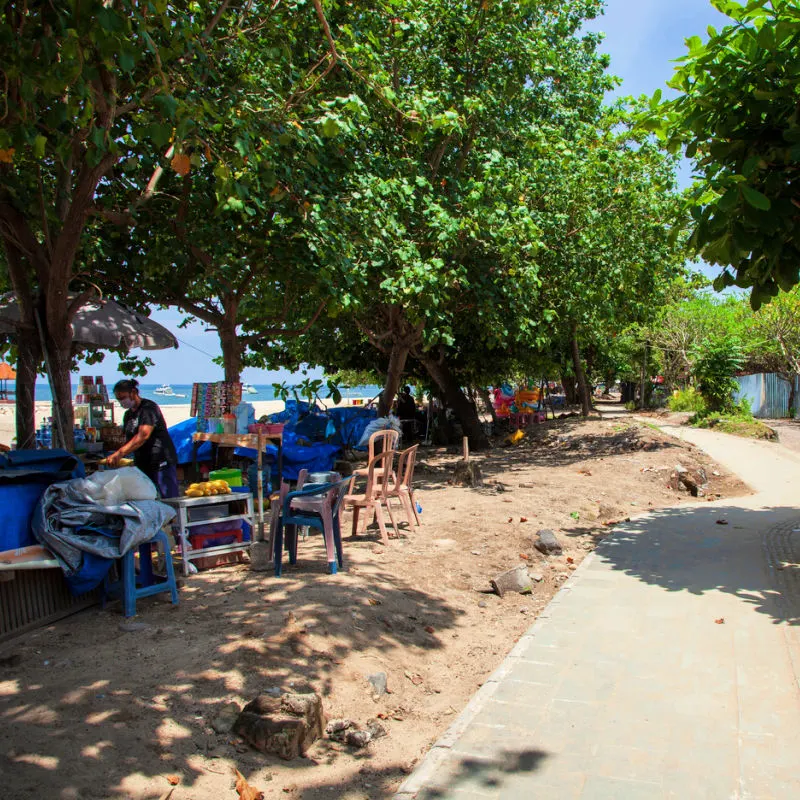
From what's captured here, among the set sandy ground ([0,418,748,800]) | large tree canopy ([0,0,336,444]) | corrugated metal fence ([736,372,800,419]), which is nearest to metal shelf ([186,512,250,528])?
sandy ground ([0,418,748,800])

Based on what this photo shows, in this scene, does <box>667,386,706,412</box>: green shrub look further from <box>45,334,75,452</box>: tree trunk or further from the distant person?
<box>45,334,75,452</box>: tree trunk

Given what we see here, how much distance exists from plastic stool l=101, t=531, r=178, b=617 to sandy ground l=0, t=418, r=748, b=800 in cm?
15

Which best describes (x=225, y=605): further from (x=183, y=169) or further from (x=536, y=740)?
(x=183, y=169)

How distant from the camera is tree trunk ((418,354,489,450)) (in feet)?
60.0

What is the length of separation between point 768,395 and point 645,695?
28739 millimetres

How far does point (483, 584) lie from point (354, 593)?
66.3 inches

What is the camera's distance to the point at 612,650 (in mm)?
4836

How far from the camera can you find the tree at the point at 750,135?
495 cm

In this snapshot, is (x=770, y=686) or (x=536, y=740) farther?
(x=770, y=686)

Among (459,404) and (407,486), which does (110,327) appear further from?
(459,404)

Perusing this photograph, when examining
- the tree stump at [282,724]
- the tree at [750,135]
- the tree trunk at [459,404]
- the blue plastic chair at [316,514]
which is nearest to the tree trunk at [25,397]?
the blue plastic chair at [316,514]

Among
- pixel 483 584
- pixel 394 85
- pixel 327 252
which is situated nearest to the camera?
pixel 483 584

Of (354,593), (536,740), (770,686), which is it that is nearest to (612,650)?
(770,686)

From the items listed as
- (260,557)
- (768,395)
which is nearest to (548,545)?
(260,557)
